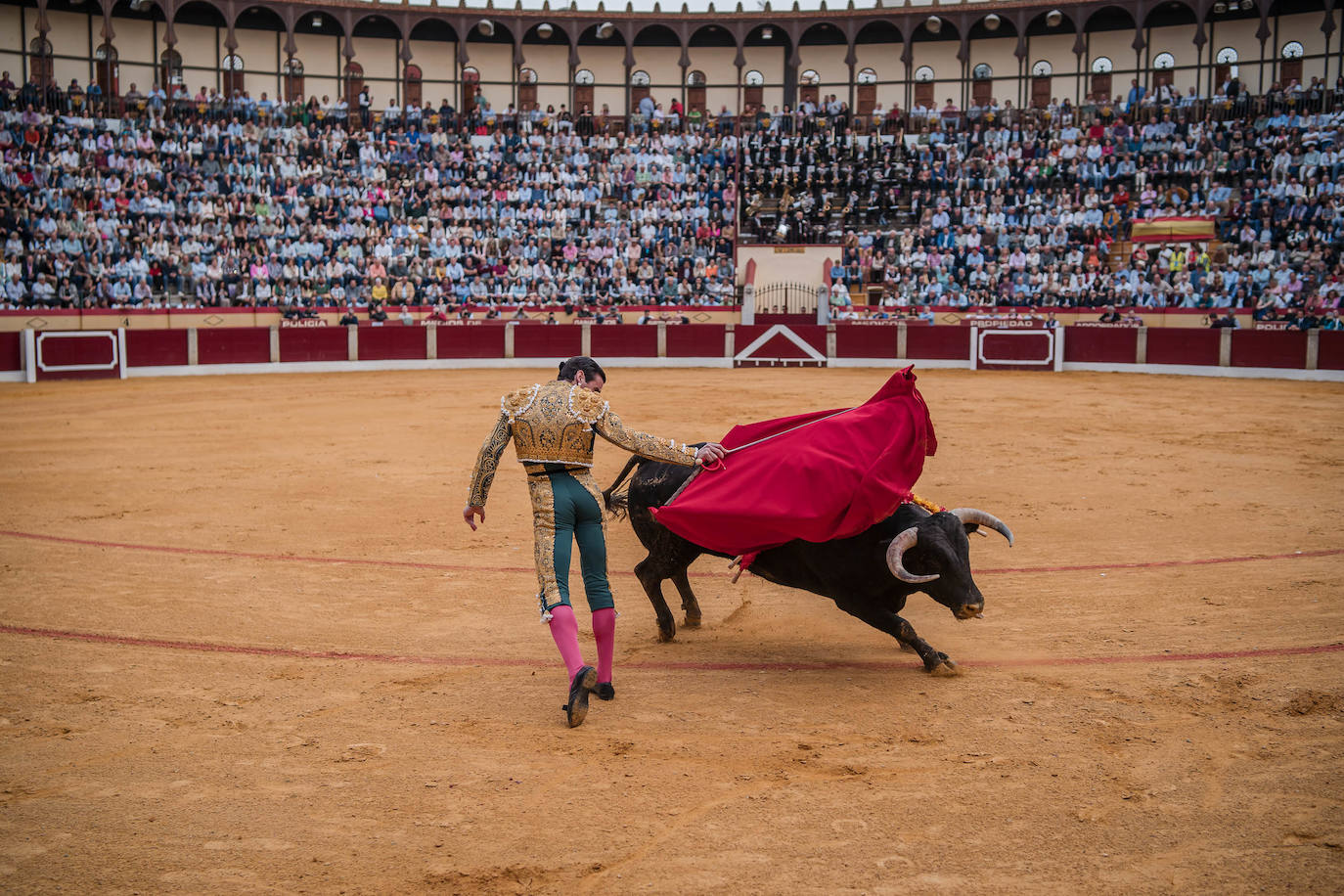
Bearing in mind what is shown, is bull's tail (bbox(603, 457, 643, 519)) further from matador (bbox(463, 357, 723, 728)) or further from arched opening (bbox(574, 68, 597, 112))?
arched opening (bbox(574, 68, 597, 112))

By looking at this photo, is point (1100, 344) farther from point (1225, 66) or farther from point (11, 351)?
point (11, 351)

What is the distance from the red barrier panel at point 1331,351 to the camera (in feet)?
61.4

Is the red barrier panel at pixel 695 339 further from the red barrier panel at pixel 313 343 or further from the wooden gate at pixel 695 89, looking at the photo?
the wooden gate at pixel 695 89

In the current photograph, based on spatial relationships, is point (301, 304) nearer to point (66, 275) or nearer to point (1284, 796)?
point (66, 275)

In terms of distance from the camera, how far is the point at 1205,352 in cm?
2005

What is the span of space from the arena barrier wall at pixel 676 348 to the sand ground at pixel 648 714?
1217 centimetres

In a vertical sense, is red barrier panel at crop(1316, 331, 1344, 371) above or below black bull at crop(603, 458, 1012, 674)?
above

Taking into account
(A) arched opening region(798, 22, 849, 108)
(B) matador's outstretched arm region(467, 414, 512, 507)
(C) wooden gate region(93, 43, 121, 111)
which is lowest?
(B) matador's outstretched arm region(467, 414, 512, 507)

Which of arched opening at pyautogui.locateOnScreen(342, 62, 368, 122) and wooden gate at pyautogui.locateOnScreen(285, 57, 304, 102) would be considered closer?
wooden gate at pyautogui.locateOnScreen(285, 57, 304, 102)

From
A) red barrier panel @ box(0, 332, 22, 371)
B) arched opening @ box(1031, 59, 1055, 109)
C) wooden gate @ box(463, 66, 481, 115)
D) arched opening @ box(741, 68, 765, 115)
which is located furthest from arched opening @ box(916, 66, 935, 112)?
red barrier panel @ box(0, 332, 22, 371)

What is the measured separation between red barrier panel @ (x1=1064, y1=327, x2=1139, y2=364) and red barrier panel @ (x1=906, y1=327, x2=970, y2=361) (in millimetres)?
1854

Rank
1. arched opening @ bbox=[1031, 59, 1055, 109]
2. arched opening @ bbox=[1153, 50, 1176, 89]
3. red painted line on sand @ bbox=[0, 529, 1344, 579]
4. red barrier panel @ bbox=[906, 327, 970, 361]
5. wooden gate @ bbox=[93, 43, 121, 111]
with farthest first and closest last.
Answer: arched opening @ bbox=[1031, 59, 1055, 109], arched opening @ bbox=[1153, 50, 1176, 89], wooden gate @ bbox=[93, 43, 121, 111], red barrier panel @ bbox=[906, 327, 970, 361], red painted line on sand @ bbox=[0, 529, 1344, 579]

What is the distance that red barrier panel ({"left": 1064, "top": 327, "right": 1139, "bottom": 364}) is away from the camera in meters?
20.7

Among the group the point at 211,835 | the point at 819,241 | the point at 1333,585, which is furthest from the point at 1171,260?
the point at 211,835
